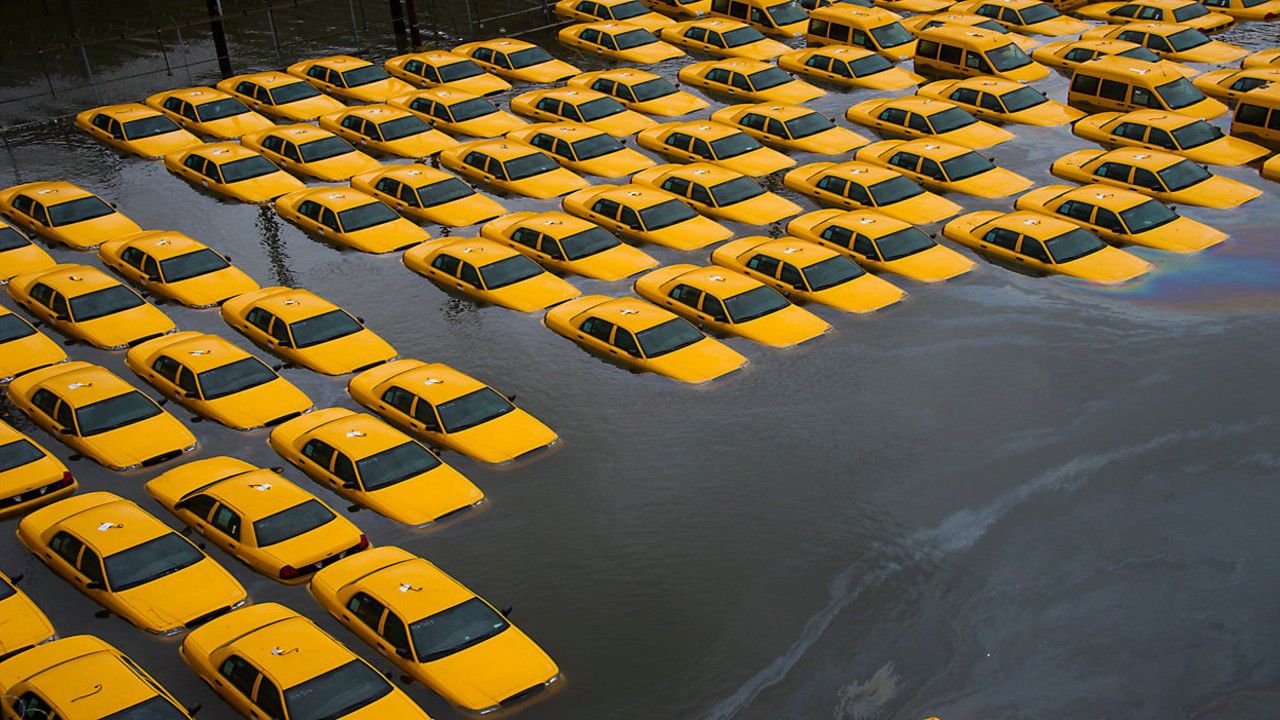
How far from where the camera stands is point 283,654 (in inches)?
688

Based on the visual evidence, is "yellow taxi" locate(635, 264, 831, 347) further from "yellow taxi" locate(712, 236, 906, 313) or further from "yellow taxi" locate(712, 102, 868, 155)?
"yellow taxi" locate(712, 102, 868, 155)

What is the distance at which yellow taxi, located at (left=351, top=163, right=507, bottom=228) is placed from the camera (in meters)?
33.2

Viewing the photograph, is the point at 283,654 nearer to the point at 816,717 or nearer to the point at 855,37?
the point at 816,717

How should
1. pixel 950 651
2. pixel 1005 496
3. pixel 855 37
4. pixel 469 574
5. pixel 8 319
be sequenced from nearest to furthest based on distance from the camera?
pixel 950 651, pixel 469 574, pixel 1005 496, pixel 8 319, pixel 855 37

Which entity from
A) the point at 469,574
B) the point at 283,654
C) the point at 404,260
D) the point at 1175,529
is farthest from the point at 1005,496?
the point at 404,260

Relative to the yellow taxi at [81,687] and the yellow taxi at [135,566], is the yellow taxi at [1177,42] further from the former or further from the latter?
the yellow taxi at [81,687]

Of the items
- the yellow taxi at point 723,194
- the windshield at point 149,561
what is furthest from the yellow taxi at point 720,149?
the windshield at point 149,561

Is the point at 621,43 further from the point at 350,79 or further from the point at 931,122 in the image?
the point at 931,122

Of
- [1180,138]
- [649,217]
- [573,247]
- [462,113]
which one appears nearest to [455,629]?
[573,247]

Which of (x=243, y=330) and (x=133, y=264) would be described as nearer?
(x=243, y=330)

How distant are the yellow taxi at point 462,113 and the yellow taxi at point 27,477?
19.0m

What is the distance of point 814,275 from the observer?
28.6 m

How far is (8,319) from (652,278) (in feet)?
43.8

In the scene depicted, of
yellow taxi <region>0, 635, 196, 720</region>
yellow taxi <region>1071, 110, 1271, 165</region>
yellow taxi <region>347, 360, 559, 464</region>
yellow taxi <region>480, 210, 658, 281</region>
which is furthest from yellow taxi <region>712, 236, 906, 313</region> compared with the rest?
yellow taxi <region>0, 635, 196, 720</region>
